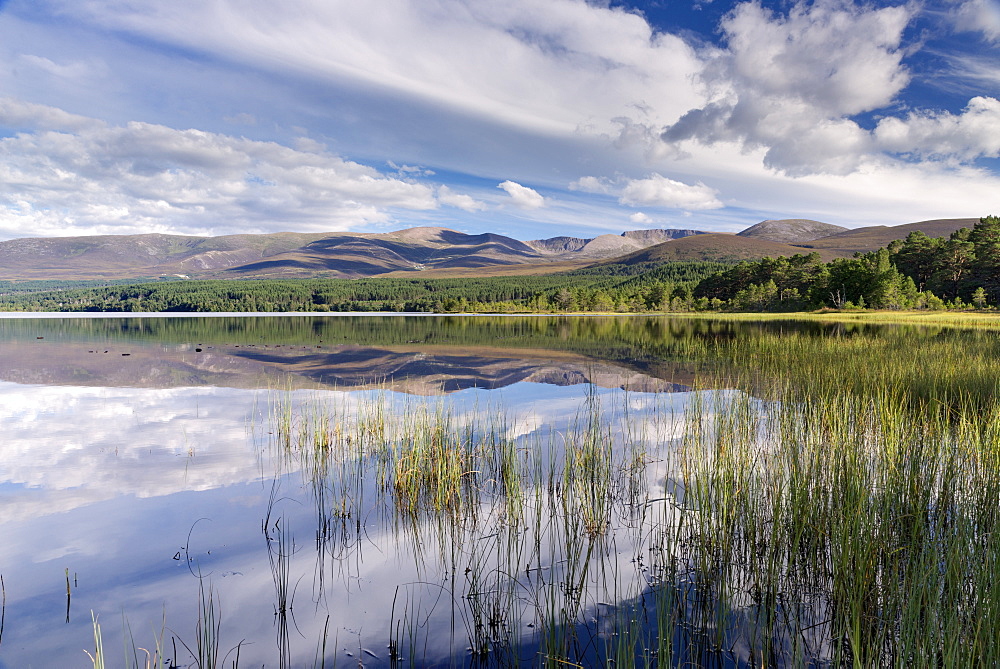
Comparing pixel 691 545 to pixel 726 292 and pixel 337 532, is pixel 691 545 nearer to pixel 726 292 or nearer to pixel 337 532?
pixel 337 532

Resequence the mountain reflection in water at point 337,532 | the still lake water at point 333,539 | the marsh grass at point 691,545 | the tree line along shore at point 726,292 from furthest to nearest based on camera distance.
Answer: the tree line along shore at point 726,292, the mountain reflection in water at point 337,532, the still lake water at point 333,539, the marsh grass at point 691,545

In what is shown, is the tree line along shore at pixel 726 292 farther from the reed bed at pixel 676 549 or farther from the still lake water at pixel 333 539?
the still lake water at pixel 333 539

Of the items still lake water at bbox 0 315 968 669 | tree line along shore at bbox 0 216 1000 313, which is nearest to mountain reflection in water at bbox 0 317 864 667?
still lake water at bbox 0 315 968 669

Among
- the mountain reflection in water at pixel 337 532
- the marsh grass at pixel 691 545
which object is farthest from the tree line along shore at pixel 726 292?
the mountain reflection in water at pixel 337 532

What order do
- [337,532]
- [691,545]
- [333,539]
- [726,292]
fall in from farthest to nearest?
[726,292] → [337,532] → [333,539] → [691,545]

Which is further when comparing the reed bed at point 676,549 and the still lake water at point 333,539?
the still lake water at point 333,539

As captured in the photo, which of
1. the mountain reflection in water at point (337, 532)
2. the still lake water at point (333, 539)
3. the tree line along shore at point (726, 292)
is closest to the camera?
the still lake water at point (333, 539)

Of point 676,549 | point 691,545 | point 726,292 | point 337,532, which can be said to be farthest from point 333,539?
point 726,292

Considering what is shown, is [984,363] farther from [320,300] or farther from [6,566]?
[320,300]

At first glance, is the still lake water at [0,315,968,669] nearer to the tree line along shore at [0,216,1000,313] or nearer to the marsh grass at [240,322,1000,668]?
the marsh grass at [240,322,1000,668]

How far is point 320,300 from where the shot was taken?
577ft

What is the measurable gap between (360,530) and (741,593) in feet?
13.7

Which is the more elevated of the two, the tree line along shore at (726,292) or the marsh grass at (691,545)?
the tree line along shore at (726,292)

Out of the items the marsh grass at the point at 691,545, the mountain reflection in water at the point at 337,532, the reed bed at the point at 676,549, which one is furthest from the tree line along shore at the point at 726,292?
the mountain reflection in water at the point at 337,532
